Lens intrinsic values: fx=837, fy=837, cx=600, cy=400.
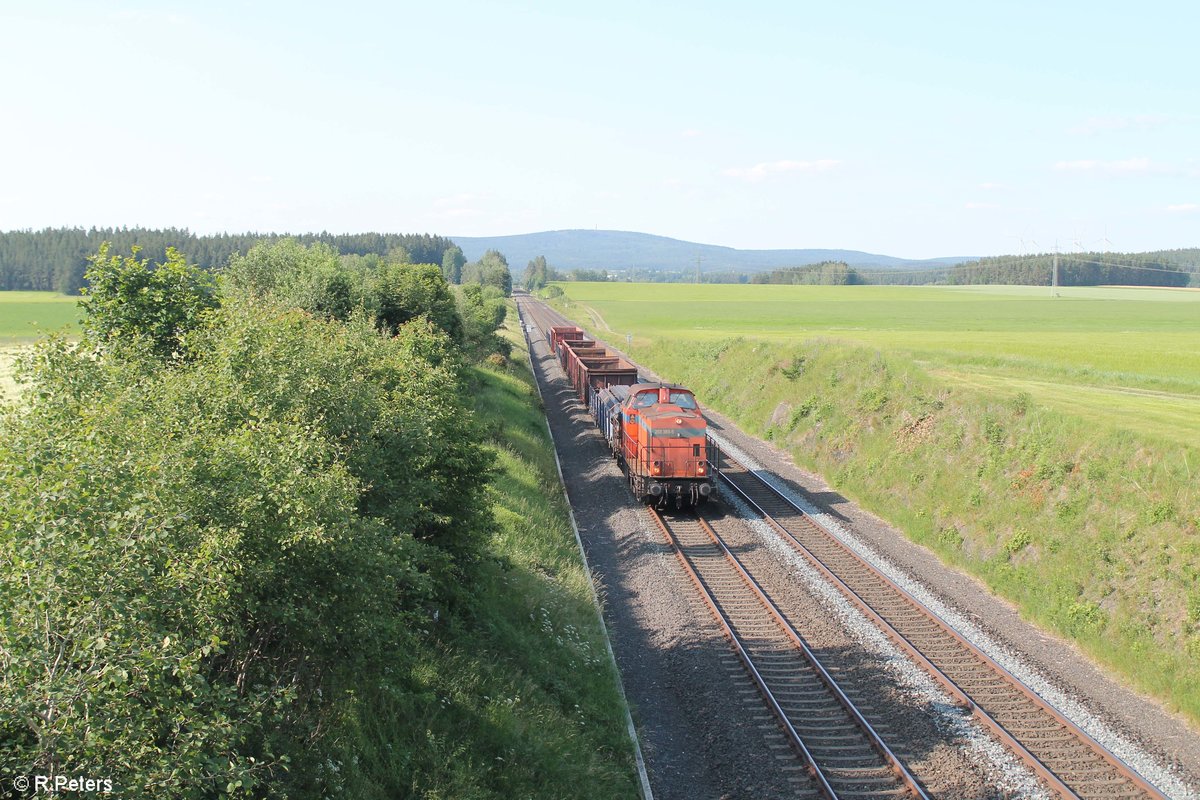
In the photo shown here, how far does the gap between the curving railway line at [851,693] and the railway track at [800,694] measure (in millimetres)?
21

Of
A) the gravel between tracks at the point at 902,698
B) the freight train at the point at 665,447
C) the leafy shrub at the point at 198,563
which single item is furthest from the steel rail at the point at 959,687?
the leafy shrub at the point at 198,563

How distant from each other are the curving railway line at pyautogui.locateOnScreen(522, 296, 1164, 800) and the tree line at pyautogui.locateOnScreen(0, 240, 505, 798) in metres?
6.71

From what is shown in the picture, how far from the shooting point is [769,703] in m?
14.9

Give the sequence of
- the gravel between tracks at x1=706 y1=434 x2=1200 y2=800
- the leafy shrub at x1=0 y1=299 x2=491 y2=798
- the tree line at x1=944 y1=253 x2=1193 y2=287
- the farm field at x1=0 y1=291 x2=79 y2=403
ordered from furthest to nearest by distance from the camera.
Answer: the tree line at x1=944 y1=253 x2=1193 y2=287, the farm field at x1=0 y1=291 x2=79 y2=403, the gravel between tracks at x1=706 y1=434 x2=1200 y2=800, the leafy shrub at x1=0 y1=299 x2=491 y2=798

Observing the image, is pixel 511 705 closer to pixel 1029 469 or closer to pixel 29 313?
pixel 1029 469

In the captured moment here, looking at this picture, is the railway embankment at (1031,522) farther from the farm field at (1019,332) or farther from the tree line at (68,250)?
the tree line at (68,250)

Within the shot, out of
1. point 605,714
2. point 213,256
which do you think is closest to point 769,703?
point 605,714

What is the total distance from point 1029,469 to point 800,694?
1239cm

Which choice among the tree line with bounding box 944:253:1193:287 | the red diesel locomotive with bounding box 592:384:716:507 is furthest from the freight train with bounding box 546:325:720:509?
the tree line with bounding box 944:253:1193:287

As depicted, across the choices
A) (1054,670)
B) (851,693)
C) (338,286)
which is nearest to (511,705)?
(851,693)

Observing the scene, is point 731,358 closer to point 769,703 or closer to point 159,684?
point 769,703


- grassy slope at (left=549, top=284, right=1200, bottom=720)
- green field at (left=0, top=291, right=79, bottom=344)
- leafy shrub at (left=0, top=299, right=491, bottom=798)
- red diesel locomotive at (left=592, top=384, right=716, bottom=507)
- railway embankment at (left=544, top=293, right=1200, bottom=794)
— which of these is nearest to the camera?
leafy shrub at (left=0, top=299, right=491, bottom=798)

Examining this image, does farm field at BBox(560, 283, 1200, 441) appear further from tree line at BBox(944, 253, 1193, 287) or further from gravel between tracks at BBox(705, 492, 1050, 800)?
tree line at BBox(944, 253, 1193, 287)

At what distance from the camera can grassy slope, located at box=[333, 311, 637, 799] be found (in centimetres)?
1043
